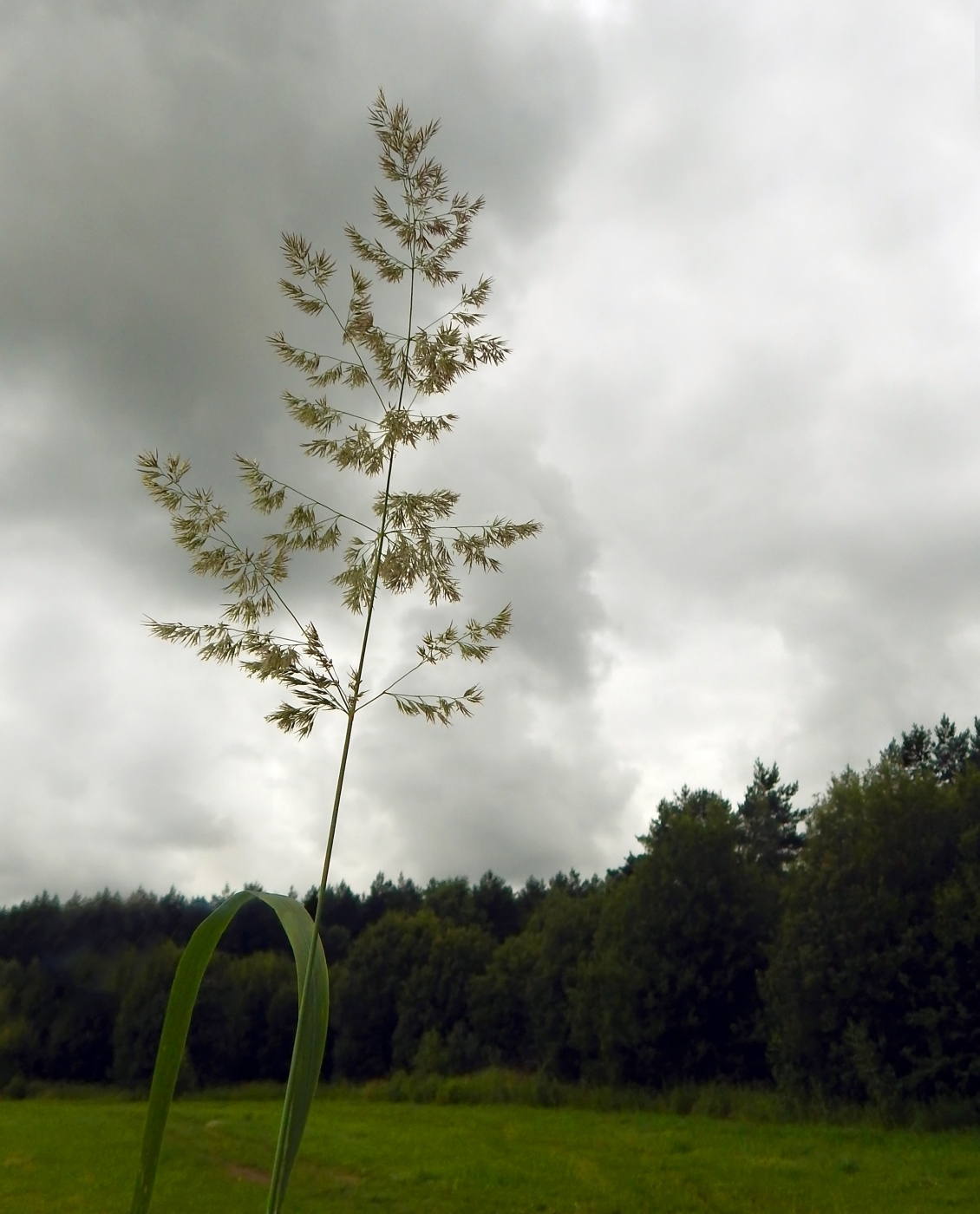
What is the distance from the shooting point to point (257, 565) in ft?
6.33

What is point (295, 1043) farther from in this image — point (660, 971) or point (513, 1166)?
point (660, 971)

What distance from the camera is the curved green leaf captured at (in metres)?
1.09

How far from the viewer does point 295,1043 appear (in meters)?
1.21

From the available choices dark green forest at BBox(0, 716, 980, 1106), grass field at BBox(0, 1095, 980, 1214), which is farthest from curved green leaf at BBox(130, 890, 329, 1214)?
dark green forest at BBox(0, 716, 980, 1106)

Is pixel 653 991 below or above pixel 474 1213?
above

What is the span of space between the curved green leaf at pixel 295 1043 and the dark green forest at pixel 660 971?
2136cm

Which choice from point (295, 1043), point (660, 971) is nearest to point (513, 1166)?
point (660, 971)

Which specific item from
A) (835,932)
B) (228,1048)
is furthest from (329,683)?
(228,1048)

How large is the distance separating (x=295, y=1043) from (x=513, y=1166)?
14.4m

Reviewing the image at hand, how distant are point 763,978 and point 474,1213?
15.0 meters

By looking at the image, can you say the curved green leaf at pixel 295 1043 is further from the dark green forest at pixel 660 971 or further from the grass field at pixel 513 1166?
the dark green forest at pixel 660 971

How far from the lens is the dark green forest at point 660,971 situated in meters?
19.9

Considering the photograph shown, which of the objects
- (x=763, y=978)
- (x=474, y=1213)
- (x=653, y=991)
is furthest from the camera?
(x=653, y=991)

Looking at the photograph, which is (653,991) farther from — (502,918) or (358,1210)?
(502,918)
